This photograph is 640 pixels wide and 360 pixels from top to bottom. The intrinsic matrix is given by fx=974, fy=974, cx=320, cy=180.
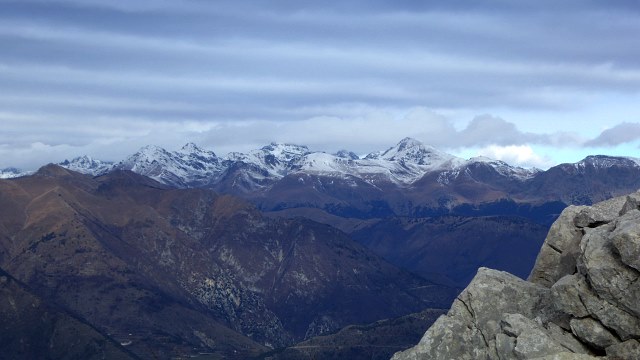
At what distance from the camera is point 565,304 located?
254 feet

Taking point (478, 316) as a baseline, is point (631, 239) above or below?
above

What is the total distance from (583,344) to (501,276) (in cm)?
1460

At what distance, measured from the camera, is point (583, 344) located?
76.2m

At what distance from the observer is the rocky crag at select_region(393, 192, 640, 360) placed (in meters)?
73.8

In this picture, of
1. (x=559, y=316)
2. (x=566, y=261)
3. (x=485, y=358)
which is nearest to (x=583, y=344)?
(x=559, y=316)

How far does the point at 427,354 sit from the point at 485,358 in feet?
22.6

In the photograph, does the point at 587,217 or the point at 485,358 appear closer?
the point at 485,358

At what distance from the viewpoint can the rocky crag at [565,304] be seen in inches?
2906

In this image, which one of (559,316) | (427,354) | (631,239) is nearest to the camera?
(631,239)

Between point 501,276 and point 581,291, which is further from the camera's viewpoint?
point 501,276

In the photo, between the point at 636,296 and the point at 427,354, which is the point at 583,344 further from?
the point at 427,354

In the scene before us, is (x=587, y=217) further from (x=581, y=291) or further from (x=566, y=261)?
(x=581, y=291)

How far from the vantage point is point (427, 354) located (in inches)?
3376

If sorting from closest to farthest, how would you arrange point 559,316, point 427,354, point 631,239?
point 631,239 < point 559,316 < point 427,354
